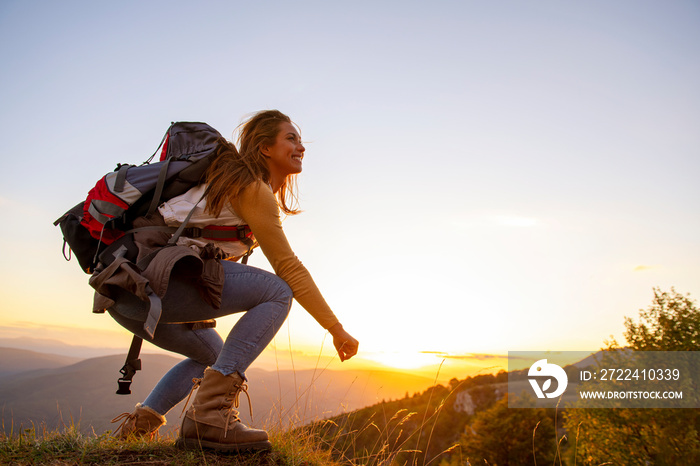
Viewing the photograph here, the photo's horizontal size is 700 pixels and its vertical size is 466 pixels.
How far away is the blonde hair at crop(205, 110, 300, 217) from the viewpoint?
2.43 metres

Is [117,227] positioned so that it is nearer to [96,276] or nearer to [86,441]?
[96,276]

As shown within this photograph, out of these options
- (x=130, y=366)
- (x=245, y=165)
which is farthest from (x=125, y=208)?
(x=130, y=366)

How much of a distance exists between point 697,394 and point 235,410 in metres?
29.4

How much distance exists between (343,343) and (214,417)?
0.82 m

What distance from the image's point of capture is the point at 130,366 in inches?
115

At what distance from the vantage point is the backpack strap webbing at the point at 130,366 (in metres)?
2.87

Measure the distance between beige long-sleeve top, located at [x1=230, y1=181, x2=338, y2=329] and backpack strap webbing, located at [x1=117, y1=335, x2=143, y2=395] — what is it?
117 cm

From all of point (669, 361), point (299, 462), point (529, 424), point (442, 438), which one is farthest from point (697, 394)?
point (299, 462)

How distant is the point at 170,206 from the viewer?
7.97ft

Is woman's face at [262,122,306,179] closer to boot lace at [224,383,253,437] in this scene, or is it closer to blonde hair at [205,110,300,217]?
blonde hair at [205,110,300,217]

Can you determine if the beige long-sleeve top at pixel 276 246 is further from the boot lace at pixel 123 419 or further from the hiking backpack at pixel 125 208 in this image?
the boot lace at pixel 123 419

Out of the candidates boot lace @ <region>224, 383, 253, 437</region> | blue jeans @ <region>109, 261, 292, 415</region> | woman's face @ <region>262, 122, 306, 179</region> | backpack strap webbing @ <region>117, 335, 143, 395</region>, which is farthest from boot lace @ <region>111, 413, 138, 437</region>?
woman's face @ <region>262, 122, 306, 179</region>

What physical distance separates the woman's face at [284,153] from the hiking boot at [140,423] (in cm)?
181

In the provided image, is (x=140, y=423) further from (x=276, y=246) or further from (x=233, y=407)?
(x=276, y=246)
